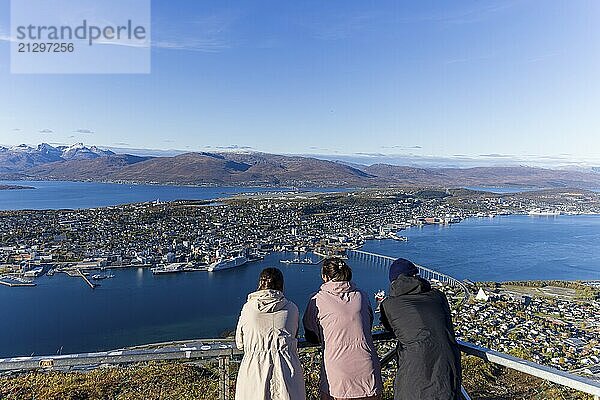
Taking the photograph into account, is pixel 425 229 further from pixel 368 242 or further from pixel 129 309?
pixel 129 309

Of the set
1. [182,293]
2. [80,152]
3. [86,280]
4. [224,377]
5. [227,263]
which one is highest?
[80,152]

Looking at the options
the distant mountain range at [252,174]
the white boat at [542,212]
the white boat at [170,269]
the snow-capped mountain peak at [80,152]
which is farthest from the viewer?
the snow-capped mountain peak at [80,152]

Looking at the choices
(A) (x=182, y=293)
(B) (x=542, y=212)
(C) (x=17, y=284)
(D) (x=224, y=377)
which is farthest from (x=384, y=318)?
(B) (x=542, y=212)

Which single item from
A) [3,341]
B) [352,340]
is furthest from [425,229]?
[352,340]

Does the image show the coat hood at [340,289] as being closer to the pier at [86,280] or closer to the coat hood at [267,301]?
the coat hood at [267,301]

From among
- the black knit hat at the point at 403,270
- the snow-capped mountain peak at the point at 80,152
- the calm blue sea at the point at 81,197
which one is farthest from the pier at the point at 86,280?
the snow-capped mountain peak at the point at 80,152

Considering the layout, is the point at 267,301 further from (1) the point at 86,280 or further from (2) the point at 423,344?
(1) the point at 86,280

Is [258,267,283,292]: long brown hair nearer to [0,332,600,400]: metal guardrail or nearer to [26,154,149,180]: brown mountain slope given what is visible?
[0,332,600,400]: metal guardrail
